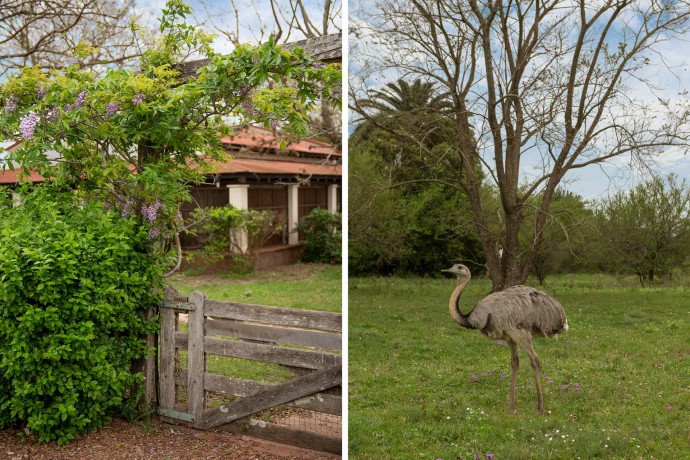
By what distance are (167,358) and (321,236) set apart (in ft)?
26.3

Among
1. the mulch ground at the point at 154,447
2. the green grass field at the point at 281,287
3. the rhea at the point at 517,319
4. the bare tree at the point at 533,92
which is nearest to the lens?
the bare tree at the point at 533,92

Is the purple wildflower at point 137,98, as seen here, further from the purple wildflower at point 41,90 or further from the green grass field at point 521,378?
the green grass field at point 521,378

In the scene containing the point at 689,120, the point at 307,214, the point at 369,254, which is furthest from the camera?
the point at 307,214

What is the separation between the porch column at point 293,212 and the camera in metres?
11.6

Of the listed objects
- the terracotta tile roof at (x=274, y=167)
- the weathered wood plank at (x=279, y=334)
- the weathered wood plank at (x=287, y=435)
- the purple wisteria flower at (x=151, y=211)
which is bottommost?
the weathered wood plank at (x=287, y=435)

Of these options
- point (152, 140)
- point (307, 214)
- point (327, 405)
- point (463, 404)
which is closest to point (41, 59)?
point (307, 214)

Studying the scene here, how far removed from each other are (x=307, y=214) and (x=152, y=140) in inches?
354

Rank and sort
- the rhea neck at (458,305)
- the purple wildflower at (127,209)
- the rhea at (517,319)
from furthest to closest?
1. the purple wildflower at (127,209)
2. the rhea neck at (458,305)
3. the rhea at (517,319)

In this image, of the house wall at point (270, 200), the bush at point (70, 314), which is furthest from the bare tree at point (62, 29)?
the bush at point (70, 314)

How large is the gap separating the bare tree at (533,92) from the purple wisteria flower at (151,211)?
4.39 ft

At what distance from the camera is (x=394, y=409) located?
102 inches

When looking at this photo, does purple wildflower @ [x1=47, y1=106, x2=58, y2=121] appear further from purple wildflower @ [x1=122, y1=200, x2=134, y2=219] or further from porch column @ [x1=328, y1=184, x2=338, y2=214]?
porch column @ [x1=328, y1=184, x2=338, y2=214]

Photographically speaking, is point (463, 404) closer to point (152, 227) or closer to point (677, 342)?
point (677, 342)

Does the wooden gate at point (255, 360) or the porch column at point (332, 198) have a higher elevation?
the porch column at point (332, 198)
